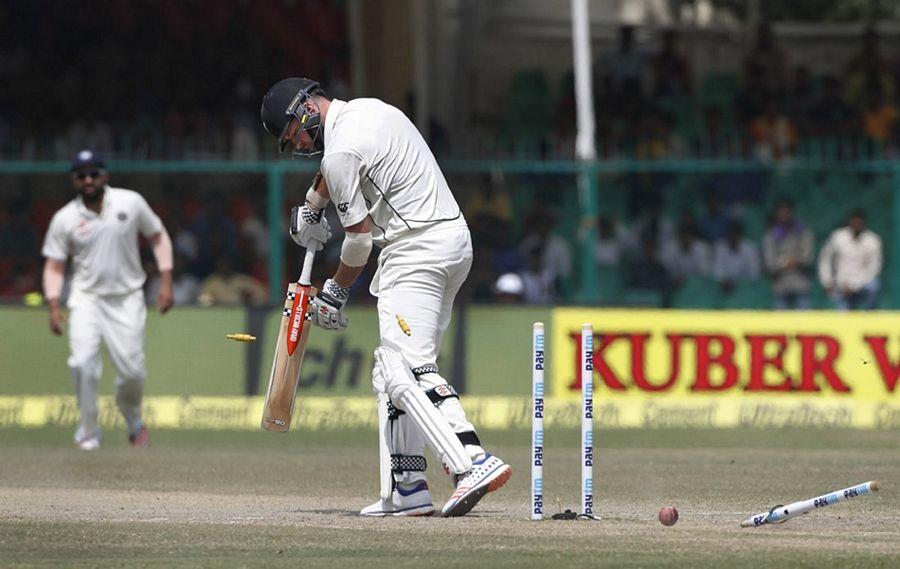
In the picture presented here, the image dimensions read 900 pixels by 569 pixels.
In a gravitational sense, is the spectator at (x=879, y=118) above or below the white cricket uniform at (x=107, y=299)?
above

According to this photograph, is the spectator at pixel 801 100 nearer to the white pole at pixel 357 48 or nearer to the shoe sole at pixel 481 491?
the white pole at pixel 357 48

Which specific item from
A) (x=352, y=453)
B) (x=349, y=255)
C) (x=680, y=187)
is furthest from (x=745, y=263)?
(x=349, y=255)

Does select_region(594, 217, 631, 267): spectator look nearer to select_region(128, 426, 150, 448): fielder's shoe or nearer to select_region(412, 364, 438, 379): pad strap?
select_region(128, 426, 150, 448): fielder's shoe

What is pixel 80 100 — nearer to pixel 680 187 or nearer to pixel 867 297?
pixel 680 187

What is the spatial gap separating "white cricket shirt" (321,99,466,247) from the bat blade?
538mm

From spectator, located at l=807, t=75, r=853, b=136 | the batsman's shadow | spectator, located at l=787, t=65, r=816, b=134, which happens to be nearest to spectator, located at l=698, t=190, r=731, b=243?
spectator, located at l=807, t=75, r=853, b=136

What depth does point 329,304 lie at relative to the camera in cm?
881

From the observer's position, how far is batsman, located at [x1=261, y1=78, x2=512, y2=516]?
27.6ft

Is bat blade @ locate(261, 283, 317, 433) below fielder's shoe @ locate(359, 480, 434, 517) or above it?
above

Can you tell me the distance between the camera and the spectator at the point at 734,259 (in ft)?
60.2

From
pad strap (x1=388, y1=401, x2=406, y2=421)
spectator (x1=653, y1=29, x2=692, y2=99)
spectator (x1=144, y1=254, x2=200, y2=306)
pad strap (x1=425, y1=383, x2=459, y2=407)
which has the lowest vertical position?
pad strap (x1=388, y1=401, x2=406, y2=421)

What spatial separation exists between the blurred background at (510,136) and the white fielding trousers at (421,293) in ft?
26.3

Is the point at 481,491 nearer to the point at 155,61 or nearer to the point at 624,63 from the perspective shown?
the point at 624,63

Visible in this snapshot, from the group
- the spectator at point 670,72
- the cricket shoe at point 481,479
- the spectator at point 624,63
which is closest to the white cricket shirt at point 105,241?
the cricket shoe at point 481,479
